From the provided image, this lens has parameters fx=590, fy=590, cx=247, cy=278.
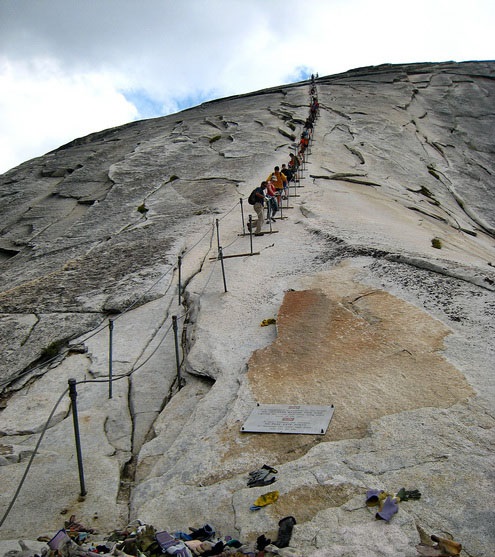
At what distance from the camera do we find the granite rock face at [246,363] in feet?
19.2

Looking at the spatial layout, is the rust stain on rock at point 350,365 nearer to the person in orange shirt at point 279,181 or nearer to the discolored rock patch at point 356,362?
the discolored rock patch at point 356,362

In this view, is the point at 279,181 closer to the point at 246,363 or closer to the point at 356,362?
the point at 246,363

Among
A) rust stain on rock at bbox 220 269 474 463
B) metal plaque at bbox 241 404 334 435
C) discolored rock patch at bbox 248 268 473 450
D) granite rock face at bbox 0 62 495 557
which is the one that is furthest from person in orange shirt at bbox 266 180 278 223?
metal plaque at bbox 241 404 334 435

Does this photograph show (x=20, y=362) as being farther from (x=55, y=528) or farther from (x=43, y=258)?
(x=43, y=258)

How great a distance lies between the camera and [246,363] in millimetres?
8688

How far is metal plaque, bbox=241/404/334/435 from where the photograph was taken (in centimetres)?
687

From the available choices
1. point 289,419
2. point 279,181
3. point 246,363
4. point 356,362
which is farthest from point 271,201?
point 289,419

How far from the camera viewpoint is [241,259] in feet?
45.6

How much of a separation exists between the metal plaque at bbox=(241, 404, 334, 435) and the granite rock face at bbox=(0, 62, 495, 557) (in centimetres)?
13

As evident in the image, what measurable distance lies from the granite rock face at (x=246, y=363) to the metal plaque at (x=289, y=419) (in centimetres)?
13

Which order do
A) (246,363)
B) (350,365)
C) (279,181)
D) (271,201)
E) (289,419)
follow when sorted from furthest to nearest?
(279,181), (271,201), (246,363), (350,365), (289,419)

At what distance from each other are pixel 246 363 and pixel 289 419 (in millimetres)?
1747

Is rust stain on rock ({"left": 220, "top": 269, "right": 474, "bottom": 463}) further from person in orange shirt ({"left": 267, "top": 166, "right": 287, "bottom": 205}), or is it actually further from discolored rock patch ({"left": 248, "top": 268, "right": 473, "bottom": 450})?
person in orange shirt ({"left": 267, "top": 166, "right": 287, "bottom": 205})

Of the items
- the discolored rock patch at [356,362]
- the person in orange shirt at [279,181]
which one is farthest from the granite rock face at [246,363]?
the person in orange shirt at [279,181]
